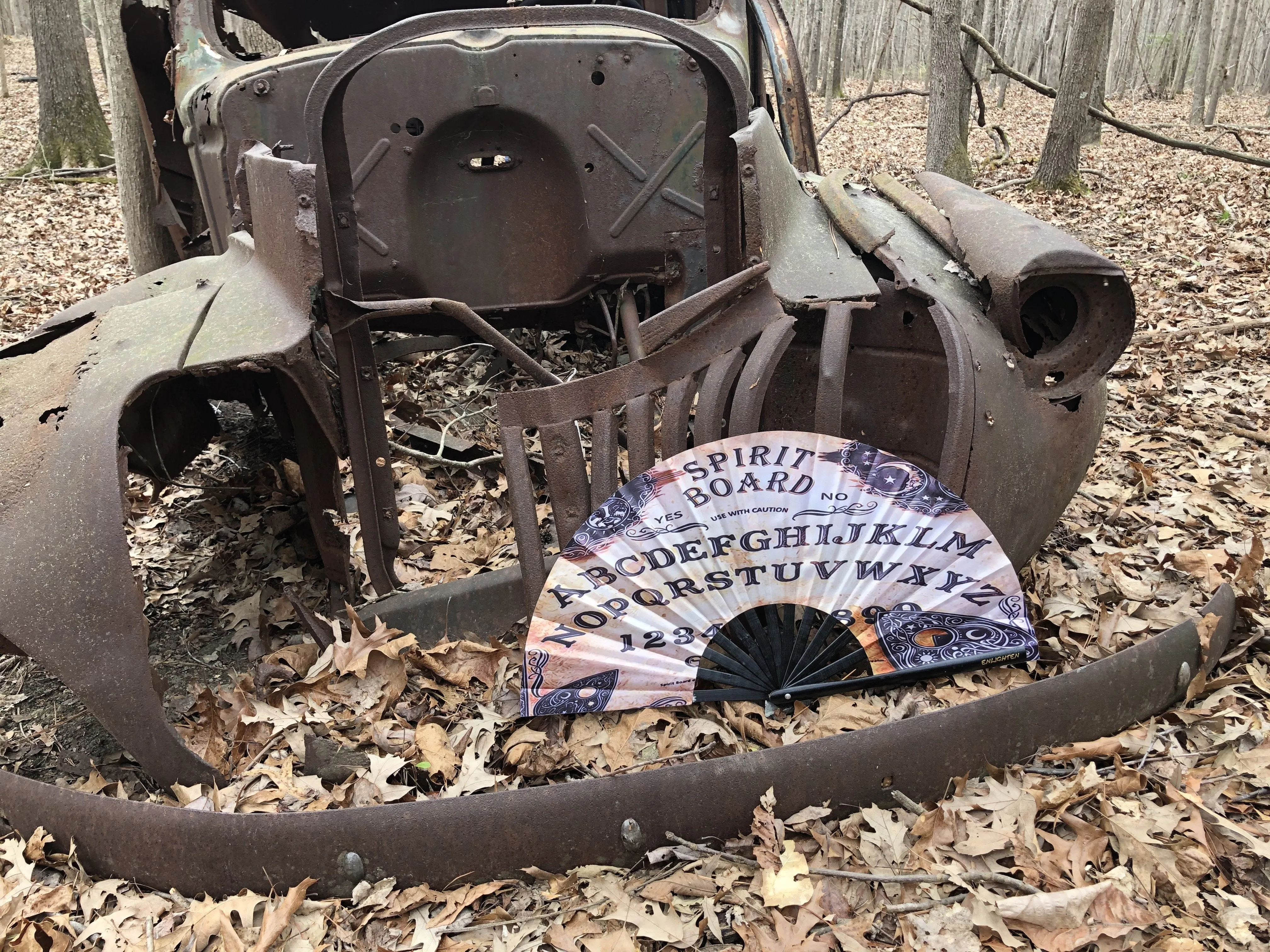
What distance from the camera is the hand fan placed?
2523 mm

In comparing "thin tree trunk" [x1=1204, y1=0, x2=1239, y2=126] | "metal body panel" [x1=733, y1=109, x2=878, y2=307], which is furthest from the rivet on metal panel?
"thin tree trunk" [x1=1204, y1=0, x2=1239, y2=126]

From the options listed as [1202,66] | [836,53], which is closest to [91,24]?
[836,53]

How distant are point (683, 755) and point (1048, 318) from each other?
5.93 feet

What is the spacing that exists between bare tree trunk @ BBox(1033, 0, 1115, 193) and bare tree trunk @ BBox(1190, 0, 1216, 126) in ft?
32.0

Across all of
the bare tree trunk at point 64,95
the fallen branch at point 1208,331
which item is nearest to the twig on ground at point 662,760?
the fallen branch at point 1208,331

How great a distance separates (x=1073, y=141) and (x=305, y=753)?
1026cm

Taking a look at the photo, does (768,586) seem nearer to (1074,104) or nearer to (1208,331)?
(1208,331)

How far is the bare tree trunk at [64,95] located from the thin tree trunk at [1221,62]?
57.4 ft

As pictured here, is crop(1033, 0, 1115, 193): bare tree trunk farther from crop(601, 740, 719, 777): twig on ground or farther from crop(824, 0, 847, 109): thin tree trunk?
crop(824, 0, 847, 109): thin tree trunk

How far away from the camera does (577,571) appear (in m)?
2.57

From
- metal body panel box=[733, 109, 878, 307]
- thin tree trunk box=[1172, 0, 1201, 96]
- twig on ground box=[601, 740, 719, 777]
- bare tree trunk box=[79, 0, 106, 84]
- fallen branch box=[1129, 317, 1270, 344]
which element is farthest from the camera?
thin tree trunk box=[1172, 0, 1201, 96]

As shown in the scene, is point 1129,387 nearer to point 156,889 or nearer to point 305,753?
point 305,753

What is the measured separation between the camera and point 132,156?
6207 mm

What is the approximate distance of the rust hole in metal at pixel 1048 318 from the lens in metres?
2.97
